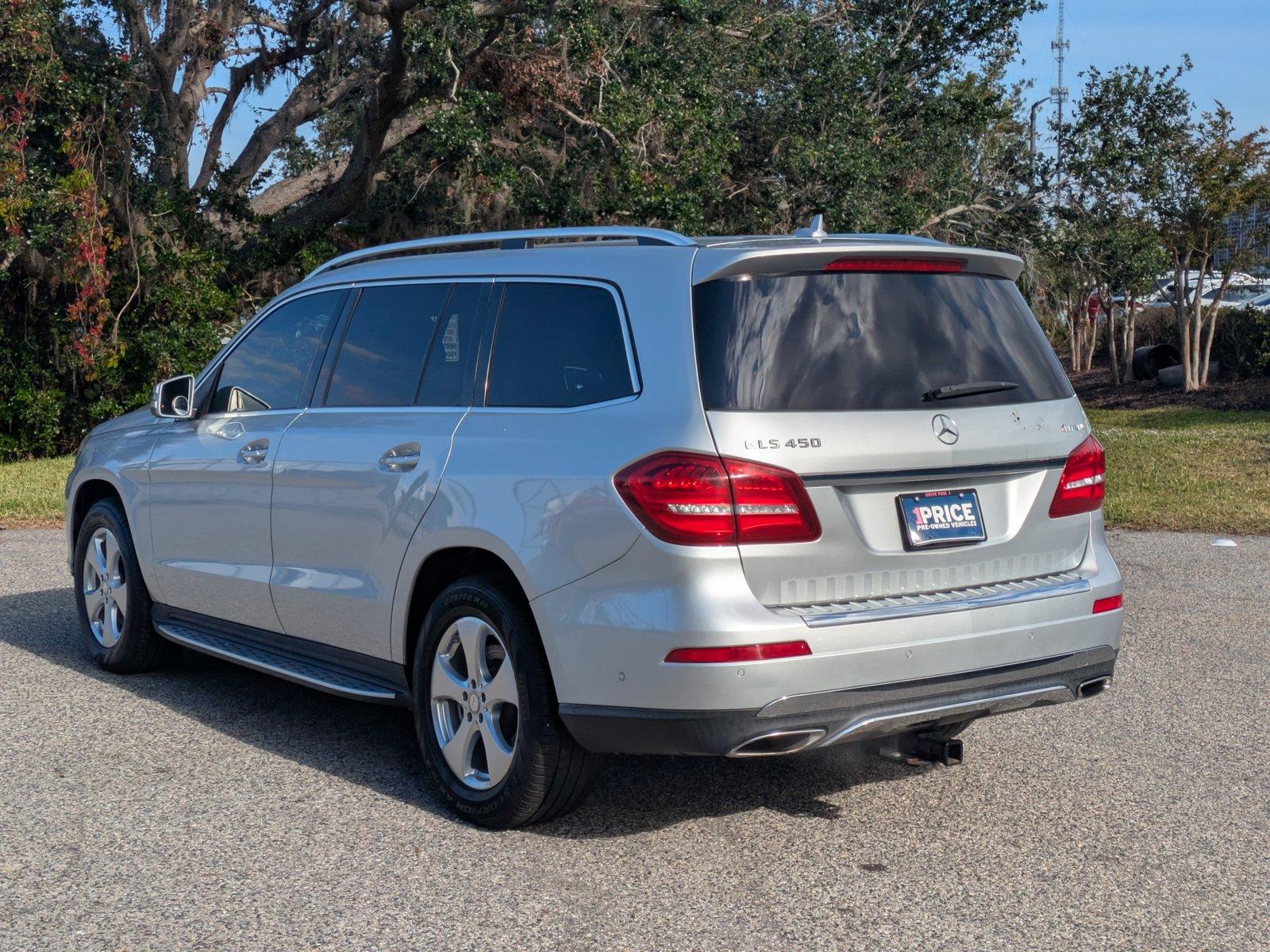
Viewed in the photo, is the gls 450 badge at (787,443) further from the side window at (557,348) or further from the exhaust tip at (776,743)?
the exhaust tip at (776,743)

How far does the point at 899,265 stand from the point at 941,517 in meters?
0.84

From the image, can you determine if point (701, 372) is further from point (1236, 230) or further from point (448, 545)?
point (1236, 230)

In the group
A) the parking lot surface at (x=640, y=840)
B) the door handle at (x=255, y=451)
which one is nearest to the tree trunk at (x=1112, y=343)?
the parking lot surface at (x=640, y=840)

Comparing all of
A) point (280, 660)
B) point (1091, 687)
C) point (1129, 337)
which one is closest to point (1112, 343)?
point (1129, 337)

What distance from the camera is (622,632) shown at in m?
4.29

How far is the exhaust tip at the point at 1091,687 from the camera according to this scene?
487 cm

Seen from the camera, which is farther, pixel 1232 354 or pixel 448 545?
pixel 1232 354

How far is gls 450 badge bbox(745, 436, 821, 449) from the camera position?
427 cm

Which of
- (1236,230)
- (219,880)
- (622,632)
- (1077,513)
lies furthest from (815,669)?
(1236,230)

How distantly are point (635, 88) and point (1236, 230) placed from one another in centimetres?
1169

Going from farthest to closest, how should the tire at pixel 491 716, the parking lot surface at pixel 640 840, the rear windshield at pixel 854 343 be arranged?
the tire at pixel 491 716 < the rear windshield at pixel 854 343 < the parking lot surface at pixel 640 840

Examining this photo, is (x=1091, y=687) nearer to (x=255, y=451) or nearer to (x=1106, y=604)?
(x=1106, y=604)

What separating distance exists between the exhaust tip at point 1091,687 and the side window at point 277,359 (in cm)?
324

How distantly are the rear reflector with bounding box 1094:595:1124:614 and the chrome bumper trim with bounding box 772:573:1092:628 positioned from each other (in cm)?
8
